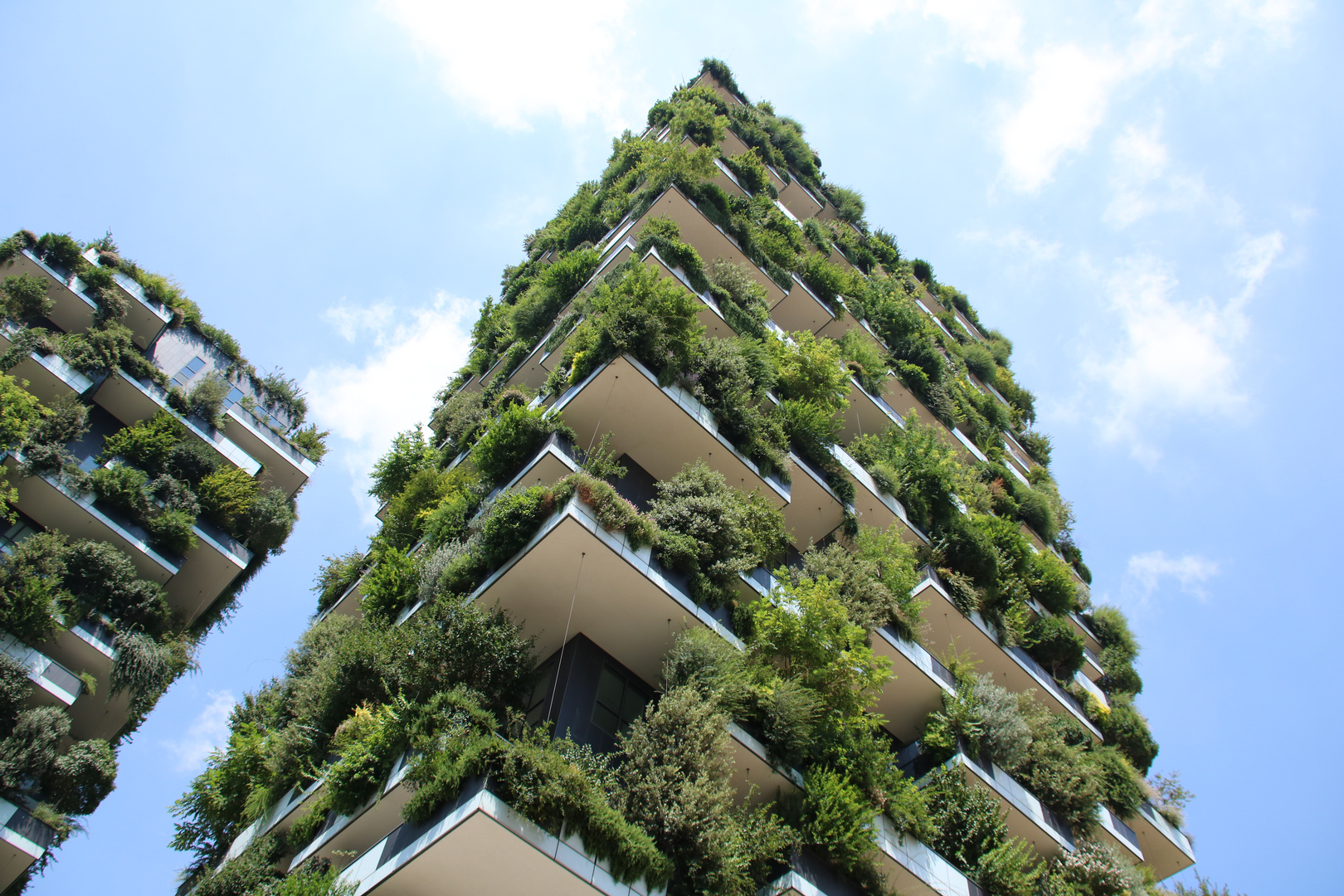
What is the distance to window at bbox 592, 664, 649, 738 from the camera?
13.3m

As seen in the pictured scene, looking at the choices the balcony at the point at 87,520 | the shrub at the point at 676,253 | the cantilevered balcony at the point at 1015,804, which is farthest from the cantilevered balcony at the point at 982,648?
the balcony at the point at 87,520

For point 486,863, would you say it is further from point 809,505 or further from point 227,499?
point 227,499

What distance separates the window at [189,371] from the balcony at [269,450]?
6.40ft

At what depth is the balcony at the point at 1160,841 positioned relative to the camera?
1966 centimetres

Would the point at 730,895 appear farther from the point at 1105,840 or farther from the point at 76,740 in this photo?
the point at 76,740

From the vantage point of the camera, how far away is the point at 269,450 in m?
28.4

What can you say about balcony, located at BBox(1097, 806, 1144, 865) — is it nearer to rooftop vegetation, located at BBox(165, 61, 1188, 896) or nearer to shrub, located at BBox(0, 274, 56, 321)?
rooftop vegetation, located at BBox(165, 61, 1188, 896)

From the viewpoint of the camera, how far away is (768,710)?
42.6 feet

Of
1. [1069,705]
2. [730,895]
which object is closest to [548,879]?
[730,895]

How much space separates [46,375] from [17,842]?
1372 centimetres

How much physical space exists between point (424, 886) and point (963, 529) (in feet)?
52.5

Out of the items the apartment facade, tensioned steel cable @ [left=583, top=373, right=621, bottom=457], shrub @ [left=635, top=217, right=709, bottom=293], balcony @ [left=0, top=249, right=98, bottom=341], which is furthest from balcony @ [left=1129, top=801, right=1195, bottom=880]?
balcony @ [left=0, top=249, right=98, bottom=341]

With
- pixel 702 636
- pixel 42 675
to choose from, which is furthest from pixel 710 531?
pixel 42 675

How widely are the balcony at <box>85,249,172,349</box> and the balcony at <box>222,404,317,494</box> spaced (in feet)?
12.8
